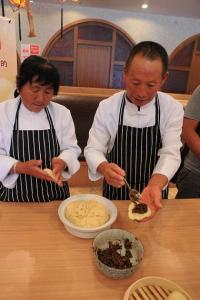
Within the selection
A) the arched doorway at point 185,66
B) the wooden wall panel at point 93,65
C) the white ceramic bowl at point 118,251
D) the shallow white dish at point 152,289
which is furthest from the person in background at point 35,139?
the arched doorway at point 185,66

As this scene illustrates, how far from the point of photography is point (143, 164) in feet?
5.10

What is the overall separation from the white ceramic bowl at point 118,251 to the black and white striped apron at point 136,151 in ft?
1.80

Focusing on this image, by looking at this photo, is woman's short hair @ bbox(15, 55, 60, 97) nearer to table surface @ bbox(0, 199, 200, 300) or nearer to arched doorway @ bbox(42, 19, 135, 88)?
table surface @ bbox(0, 199, 200, 300)

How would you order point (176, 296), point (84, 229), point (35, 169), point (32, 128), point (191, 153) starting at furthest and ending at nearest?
point (191, 153) < point (32, 128) < point (35, 169) < point (84, 229) < point (176, 296)

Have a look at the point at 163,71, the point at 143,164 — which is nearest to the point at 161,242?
the point at 143,164

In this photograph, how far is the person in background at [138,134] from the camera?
127 centimetres

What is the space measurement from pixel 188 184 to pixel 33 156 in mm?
970

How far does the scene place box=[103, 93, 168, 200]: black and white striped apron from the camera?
1.47 meters

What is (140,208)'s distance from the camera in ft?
3.73

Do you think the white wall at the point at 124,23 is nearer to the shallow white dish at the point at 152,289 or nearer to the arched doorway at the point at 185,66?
the arched doorway at the point at 185,66

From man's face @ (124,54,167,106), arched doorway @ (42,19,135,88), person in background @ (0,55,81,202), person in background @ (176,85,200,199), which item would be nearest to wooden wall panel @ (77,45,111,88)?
arched doorway @ (42,19,135,88)

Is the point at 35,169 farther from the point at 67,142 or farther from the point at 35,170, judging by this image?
the point at 67,142

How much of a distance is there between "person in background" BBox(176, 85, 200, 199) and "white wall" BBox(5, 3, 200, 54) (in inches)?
228

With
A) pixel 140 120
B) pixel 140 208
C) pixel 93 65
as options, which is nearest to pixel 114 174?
pixel 140 208
